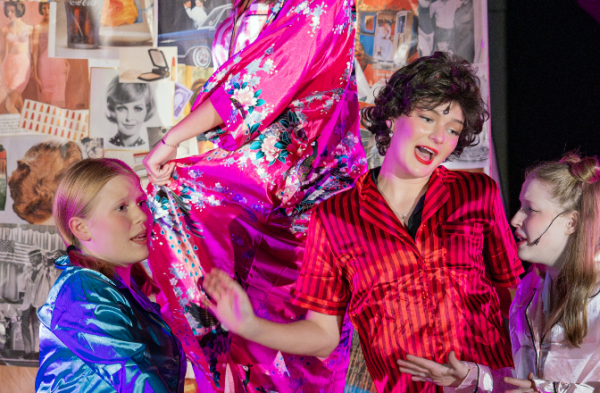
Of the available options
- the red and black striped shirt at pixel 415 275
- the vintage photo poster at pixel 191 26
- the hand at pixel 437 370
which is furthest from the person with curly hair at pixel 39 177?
the hand at pixel 437 370

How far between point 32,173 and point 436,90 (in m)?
2.03

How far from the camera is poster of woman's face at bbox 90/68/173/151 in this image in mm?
2264

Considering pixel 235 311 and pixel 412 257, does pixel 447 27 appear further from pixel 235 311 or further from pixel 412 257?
pixel 235 311

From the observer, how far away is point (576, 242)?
3.55 ft

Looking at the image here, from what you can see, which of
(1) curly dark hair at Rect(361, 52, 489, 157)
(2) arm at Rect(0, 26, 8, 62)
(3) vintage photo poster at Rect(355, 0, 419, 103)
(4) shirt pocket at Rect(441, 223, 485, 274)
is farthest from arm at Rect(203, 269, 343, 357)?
(2) arm at Rect(0, 26, 8, 62)

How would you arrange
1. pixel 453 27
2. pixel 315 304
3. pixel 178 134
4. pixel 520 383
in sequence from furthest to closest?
1. pixel 453 27
2. pixel 178 134
3. pixel 315 304
4. pixel 520 383

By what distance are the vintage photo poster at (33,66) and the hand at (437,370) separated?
1955 millimetres

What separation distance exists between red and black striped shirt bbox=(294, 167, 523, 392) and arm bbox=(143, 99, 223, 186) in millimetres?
480

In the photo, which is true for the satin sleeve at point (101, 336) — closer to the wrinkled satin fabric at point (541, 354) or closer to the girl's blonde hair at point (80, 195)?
the girl's blonde hair at point (80, 195)

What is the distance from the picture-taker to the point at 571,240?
43.1 inches

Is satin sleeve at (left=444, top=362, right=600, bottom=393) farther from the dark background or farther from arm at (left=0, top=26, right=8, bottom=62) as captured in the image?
arm at (left=0, top=26, right=8, bottom=62)

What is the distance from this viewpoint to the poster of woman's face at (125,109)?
2.26 m

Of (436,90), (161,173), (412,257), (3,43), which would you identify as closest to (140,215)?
(161,173)

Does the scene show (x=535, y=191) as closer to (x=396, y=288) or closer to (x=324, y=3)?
(x=396, y=288)
